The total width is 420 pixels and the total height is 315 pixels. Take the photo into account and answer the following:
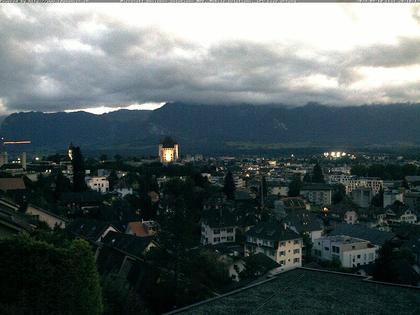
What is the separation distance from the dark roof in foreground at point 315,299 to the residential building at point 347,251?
24.8 metres

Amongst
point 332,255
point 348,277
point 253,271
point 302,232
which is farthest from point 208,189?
point 348,277

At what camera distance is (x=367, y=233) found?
1788 inches

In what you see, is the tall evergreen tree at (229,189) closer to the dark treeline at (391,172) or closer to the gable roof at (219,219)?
the gable roof at (219,219)

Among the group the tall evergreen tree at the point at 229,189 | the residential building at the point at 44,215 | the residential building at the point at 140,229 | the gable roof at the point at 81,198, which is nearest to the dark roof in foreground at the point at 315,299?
the residential building at the point at 44,215

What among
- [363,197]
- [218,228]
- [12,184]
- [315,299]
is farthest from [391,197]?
[315,299]

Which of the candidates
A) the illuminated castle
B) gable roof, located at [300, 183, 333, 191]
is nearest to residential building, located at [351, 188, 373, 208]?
gable roof, located at [300, 183, 333, 191]

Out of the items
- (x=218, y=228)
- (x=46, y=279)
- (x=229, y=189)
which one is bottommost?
(x=218, y=228)

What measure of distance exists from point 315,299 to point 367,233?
34743 millimetres

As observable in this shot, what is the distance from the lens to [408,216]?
61.7m

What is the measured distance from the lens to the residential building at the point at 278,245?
37375 millimetres

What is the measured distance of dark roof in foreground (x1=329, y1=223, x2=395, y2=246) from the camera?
43562mm

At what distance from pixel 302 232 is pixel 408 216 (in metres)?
23.1

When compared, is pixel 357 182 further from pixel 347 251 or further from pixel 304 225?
pixel 347 251

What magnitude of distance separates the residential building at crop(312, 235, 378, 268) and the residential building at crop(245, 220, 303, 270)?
3.15 m
